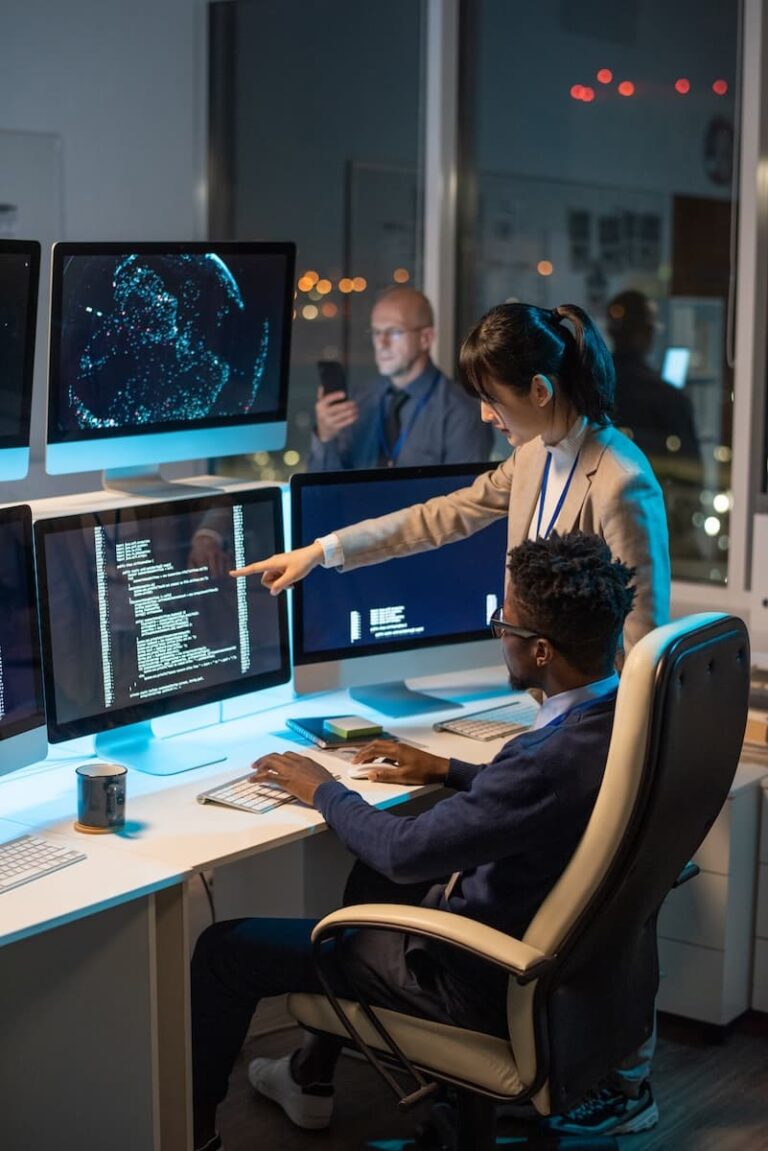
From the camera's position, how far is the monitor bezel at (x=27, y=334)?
239 cm

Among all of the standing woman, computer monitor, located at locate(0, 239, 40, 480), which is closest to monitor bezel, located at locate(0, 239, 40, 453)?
computer monitor, located at locate(0, 239, 40, 480)

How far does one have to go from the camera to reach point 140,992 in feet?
7.29

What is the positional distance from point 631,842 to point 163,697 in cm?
102

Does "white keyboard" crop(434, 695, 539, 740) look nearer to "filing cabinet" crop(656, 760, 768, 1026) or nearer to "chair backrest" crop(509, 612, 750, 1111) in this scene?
"filing cabinet" crop(656, 760, 768, 1026)

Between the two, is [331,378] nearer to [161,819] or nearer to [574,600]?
[161,819]

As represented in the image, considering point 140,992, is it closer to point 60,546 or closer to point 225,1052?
point 225,1052

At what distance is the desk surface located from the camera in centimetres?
207

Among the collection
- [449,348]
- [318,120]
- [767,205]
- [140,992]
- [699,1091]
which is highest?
[318,120]

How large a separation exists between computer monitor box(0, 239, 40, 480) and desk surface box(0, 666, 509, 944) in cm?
55

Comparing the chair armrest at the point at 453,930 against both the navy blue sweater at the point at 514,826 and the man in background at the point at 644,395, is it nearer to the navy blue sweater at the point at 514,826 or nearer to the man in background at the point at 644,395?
the navy blue sweater at the point at 514,826

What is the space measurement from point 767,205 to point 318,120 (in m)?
1.90

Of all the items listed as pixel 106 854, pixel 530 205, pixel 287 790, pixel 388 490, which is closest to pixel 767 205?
pixel 530 205

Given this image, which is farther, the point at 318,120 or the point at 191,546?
the point at 318,120

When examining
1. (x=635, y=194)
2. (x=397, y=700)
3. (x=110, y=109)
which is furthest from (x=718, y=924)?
(x=110, y=109)
